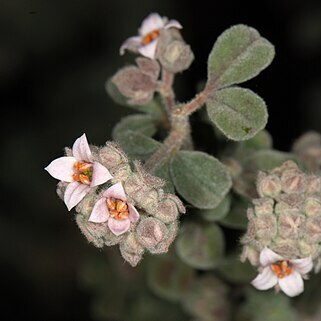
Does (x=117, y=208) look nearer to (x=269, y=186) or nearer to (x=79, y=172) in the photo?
(x=79, y=172)

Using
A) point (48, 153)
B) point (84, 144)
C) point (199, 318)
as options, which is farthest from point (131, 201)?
point (48, 153)

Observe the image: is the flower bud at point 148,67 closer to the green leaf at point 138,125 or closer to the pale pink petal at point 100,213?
the green leaf at point 138,125

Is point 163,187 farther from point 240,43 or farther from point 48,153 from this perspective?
point 48,153

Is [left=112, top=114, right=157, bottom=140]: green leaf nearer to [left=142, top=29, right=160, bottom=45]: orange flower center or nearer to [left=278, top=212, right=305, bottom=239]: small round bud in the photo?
[left=142, top=29, right=160, bottom=45]: orange flower center

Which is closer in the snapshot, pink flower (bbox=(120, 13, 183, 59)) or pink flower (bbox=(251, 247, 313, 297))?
pink flower (bbox=(251, 247, 313, 297))

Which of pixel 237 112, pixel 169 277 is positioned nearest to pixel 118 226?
pixel 237 112

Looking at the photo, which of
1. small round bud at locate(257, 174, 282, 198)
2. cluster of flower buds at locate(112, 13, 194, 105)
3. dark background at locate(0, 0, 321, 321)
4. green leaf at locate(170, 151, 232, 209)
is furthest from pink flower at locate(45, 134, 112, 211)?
dark background at locate(0, 0, 321, 321)

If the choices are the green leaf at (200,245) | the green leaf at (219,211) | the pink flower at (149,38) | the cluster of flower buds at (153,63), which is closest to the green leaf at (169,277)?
the green leaf at (200,245)

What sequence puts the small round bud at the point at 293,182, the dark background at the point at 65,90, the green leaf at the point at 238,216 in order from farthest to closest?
the dark background at the point at 65,90 → the green leaf at the point at 238,216 → the small round bud at the point at 293,182
